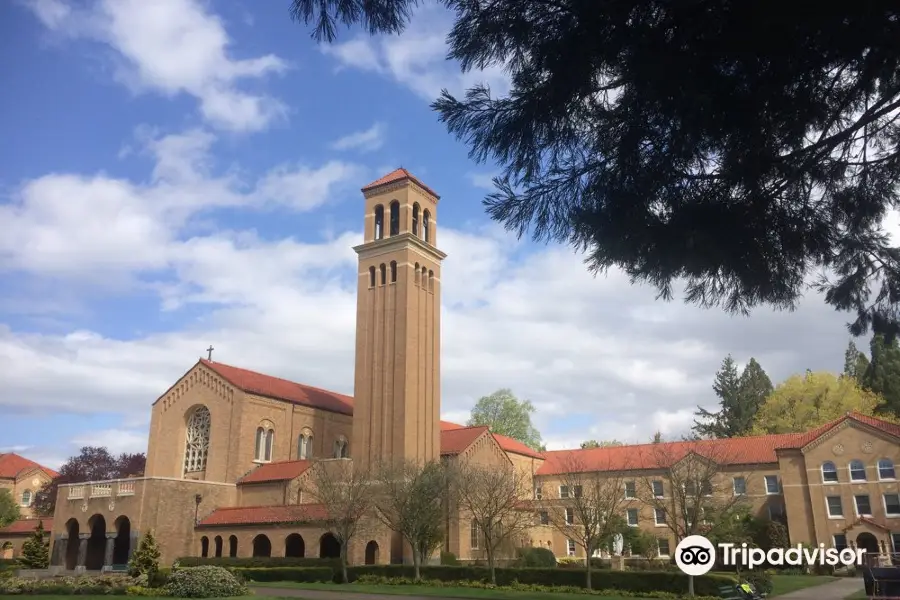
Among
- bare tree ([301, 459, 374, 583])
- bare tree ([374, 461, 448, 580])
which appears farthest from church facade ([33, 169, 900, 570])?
bare tree ([374, 461, 448, 580])

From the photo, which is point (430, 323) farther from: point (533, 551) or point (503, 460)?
point (533, 551)

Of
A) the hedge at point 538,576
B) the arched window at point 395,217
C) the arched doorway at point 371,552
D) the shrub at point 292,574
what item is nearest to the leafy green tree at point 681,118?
the hedge at point 538,576

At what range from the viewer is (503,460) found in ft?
170

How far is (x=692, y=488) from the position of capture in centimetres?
3725

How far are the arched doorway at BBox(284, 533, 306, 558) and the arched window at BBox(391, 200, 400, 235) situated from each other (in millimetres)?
21737

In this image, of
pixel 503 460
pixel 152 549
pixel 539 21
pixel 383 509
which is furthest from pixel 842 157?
pixel 503 460

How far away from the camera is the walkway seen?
2803 cm

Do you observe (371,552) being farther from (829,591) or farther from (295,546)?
(829,591)

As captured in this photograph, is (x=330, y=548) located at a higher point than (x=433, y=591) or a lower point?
higher

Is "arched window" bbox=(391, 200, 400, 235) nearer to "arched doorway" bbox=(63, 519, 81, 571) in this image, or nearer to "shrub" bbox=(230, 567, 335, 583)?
"shrub" bbox=(230, 567, 335, 583)

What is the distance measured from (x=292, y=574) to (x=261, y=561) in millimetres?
4076

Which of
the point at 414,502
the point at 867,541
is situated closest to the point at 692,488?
the point at 414,502

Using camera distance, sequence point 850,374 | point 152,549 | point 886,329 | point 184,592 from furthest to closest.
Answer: point 850,374, point 152,549, point 184,592, point 886,329

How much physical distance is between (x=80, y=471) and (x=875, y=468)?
6313cm
